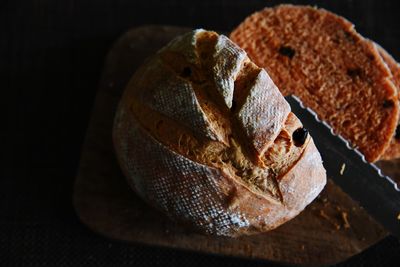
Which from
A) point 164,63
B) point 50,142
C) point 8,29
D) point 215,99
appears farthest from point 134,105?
point 8,29

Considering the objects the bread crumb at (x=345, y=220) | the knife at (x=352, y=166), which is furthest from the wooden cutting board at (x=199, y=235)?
the knife at (x=352, y=166)

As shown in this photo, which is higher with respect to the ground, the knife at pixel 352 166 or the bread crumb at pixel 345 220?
the knife at pixel 352 166

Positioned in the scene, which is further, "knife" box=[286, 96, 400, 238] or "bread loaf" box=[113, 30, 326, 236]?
"knife" box=[286, 96, 400, 238]

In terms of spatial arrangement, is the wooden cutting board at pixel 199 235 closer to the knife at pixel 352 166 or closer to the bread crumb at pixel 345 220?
the bread crumb at pixel 345 220

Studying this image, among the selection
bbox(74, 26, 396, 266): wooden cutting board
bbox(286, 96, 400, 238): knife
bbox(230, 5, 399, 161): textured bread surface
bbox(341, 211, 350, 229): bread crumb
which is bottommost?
bbox(74, 26, 396, 266): wooden cutting board

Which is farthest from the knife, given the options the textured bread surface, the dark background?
the dark background

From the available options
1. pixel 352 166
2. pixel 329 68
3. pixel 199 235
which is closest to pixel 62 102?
pixel 199 235

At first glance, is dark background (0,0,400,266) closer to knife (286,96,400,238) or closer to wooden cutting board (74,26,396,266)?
wooden cutting board (74,26,396,266)
